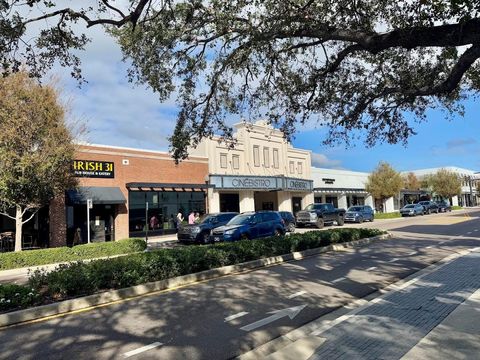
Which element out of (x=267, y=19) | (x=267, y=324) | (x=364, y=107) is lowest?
(x=267, y=324)

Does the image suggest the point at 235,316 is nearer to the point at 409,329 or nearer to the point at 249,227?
the point at 409,329

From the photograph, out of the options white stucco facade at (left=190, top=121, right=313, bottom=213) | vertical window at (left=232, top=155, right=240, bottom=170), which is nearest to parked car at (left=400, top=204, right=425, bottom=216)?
white stucco facade at (left=190, top=121, right=313, bottom=213)

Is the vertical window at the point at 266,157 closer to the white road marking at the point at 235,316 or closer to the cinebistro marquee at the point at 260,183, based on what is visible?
the cinebistro marquee at the point at 260,183

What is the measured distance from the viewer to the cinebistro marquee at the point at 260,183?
35.2m

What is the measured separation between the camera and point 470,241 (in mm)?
18641

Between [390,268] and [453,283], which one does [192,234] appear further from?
[453,283]

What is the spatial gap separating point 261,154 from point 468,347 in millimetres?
35595

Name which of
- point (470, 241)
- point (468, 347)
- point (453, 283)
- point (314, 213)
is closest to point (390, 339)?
point (468, 347)

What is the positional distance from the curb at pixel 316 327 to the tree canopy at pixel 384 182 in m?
45.1

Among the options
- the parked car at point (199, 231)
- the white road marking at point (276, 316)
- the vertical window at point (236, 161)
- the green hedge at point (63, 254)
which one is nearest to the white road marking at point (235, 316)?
the white road marking at point (276, 316)

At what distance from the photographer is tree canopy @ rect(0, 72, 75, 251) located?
60.3 feet

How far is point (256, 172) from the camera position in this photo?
39.5m

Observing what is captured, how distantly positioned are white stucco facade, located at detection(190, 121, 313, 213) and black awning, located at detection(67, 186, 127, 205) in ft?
28.0

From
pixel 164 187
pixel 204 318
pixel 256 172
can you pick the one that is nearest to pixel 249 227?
pixel 164 187
